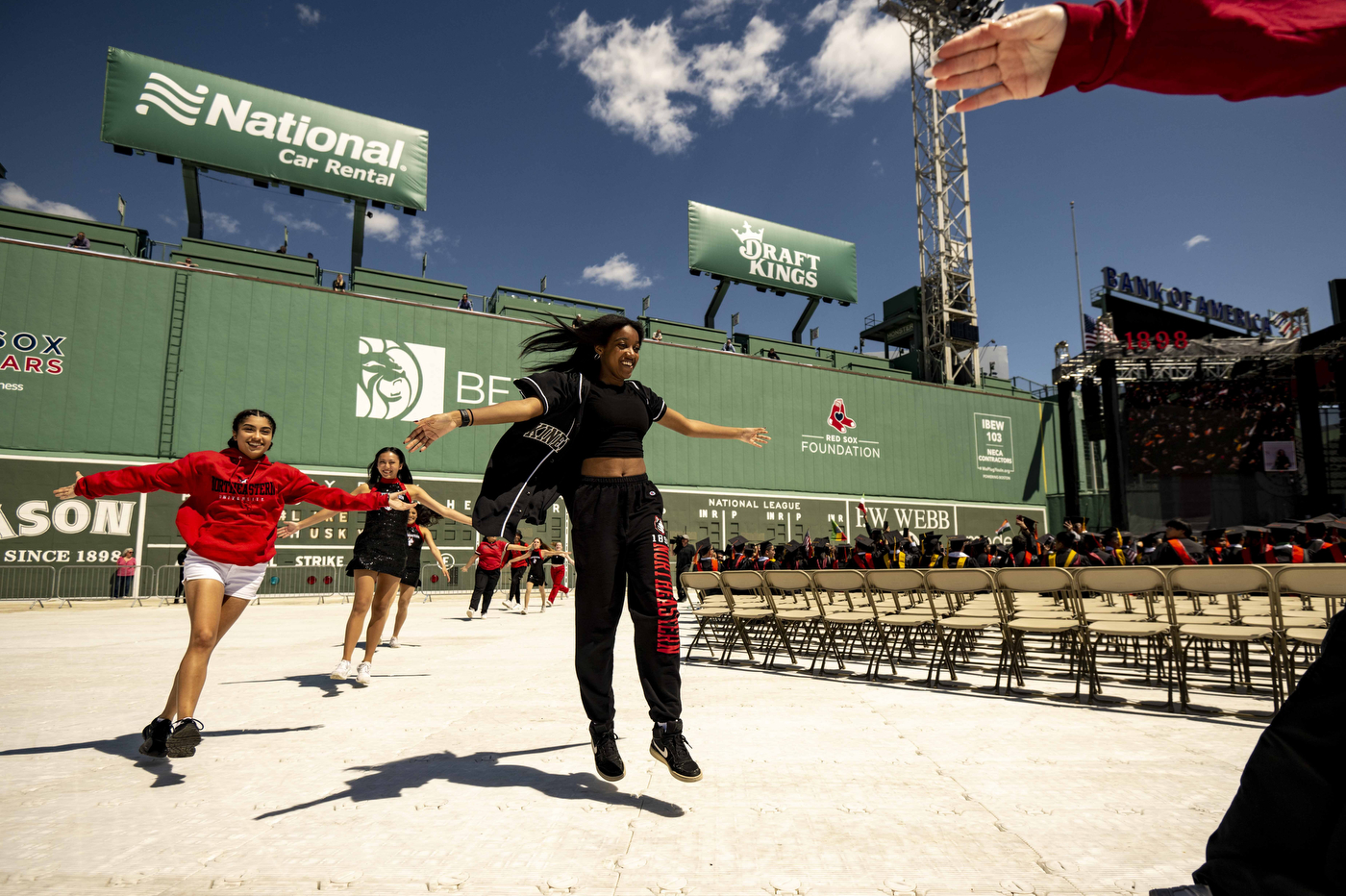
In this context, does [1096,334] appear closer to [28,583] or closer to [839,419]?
[839,419]

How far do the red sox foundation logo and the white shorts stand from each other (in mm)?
28757

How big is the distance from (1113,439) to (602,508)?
3262cm

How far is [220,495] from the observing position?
379cm

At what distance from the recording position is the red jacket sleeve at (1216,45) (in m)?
1.18

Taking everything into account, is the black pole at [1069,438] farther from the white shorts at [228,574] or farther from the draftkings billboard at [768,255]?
the white shorts at [228,574]

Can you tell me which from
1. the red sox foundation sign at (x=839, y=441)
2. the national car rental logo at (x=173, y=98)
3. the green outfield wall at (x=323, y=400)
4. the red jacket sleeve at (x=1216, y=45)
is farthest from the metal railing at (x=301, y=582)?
the red jacket sleeve at (x=1216, y=45)

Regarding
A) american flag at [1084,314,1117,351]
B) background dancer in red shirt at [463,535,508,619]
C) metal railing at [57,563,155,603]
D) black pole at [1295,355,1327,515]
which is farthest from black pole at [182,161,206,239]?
black pole at [1295,355,1327,515]

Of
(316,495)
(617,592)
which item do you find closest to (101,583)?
(316,495)

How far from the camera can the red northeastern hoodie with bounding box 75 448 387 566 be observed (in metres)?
3.70

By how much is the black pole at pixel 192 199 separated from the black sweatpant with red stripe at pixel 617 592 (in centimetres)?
2714

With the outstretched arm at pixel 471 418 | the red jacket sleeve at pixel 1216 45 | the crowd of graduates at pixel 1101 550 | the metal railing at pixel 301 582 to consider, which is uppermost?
the red jacket sleeve at pixel 1216 45

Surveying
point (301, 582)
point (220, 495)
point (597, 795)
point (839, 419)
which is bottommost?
point (301, 582)

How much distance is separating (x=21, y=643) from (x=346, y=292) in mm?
16877

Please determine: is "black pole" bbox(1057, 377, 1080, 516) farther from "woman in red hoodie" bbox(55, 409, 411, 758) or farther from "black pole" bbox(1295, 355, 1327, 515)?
"woman in red hoodie" bbox(55, 409, 411, 758)
